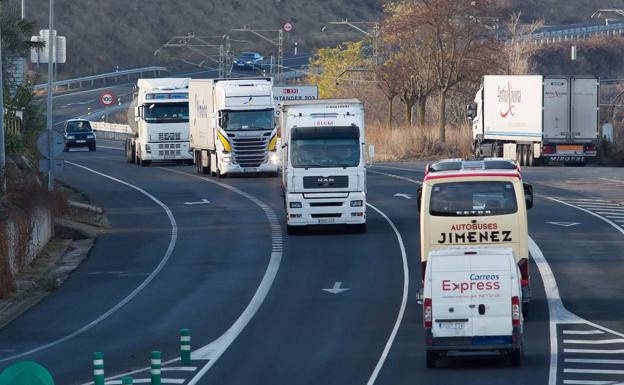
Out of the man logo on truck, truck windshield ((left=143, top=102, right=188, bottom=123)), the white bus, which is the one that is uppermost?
the man logo on truck

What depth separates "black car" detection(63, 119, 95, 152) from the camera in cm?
7931

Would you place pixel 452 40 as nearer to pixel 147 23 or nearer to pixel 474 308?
pixel 147 23

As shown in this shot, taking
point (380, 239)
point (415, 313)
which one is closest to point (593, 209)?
point (380, 239)

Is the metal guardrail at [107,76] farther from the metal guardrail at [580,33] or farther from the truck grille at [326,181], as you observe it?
the truck grille at [326,181]

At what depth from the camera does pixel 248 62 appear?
115 meters

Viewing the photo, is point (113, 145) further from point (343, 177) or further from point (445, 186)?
point (445, 186)

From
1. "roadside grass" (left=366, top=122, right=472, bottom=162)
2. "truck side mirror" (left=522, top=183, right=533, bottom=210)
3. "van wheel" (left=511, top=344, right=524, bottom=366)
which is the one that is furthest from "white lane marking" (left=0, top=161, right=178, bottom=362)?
"roadside grass" (left=366, top=122, right=472, bottom=162)

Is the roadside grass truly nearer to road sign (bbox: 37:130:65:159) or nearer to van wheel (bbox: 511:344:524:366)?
road sign (bbox: 37:130:65:159)

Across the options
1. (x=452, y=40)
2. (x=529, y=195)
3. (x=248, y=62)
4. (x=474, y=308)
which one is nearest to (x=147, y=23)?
(x=248, y=62)

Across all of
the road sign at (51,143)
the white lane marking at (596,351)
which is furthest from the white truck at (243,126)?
the white lane marking at (596,351)

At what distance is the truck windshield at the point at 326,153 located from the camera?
37.9 metres

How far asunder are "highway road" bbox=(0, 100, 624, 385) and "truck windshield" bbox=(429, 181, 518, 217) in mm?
2247

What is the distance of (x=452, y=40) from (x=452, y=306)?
60565 mm

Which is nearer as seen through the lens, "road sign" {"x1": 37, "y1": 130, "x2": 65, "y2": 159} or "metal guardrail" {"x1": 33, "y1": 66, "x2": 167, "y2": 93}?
"road sign" {"x1": 37, "y1": 130, "x2": 65, "y2": 159}
